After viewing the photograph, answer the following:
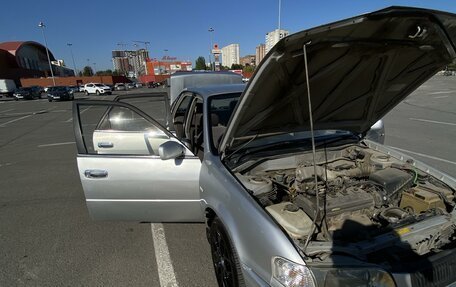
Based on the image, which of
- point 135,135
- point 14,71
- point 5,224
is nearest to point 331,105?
point 135,135

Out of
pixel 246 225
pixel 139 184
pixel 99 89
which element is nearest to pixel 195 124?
pixel 139 184

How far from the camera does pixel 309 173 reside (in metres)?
2.44

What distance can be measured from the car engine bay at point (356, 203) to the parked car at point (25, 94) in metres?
41.5

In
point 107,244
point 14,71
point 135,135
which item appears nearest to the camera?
point 107,244

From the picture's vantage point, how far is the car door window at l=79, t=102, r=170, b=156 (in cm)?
331

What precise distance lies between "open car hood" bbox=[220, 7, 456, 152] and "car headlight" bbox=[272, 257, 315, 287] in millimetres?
1119

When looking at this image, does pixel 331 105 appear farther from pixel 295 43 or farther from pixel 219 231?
pixel 219 231

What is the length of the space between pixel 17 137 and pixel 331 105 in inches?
429

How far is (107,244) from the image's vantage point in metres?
3.14

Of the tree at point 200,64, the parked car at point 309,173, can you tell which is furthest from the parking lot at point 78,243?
the tree at point 200,64

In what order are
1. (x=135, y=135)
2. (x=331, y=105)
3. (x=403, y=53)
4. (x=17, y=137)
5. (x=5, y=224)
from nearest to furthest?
1. (x=403, y=53)
2. (x=331, y=105)
3. (x=135, y=135)
4. (x=5, y=224)
5. (x=17, y=137)

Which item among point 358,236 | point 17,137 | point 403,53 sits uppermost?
point 403,53

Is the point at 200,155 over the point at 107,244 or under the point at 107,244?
over

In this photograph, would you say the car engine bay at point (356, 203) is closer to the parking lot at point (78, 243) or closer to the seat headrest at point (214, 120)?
the seat headrest at point (214, 120)
